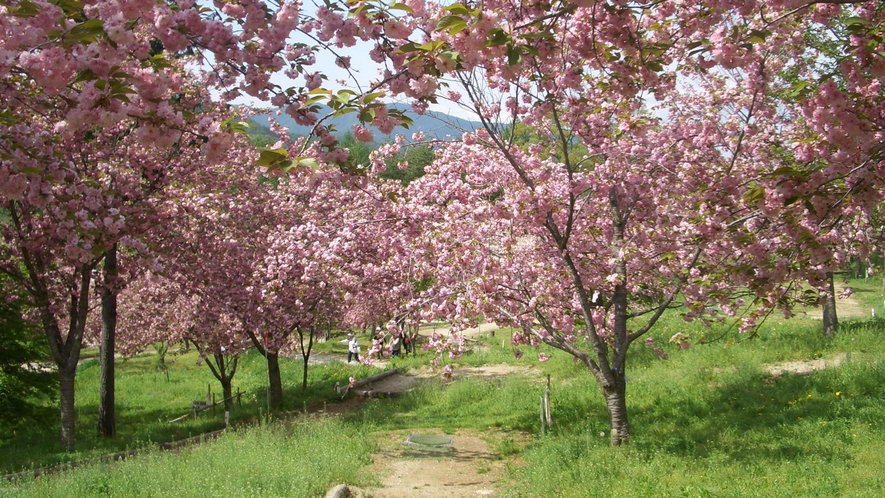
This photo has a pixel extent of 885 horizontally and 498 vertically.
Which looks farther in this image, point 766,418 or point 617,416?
point 766,418

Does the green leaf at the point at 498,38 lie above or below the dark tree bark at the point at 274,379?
above

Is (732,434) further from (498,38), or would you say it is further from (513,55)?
(498,38)

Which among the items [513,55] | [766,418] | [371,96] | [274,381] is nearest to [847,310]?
[766,418]

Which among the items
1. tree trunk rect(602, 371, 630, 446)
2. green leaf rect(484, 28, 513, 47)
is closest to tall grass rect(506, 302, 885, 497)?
tree trunk rect(602, 371, 630, 446)

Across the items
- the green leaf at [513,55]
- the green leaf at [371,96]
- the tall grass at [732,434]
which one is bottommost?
the tall grass at [732,434]

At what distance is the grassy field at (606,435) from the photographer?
7023 mm

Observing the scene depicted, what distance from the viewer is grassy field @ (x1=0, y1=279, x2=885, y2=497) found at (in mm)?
7023

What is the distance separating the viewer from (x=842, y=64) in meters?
4.76

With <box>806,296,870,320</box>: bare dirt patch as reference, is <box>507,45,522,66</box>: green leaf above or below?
above

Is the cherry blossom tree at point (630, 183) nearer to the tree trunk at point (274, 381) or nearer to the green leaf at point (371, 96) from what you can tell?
the green leaf at point (371, 96)

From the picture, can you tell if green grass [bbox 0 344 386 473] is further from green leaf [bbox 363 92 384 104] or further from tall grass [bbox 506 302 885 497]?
green leaf [bbox 363 92 384 104]

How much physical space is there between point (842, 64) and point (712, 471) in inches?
182

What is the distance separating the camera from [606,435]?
32.3ft

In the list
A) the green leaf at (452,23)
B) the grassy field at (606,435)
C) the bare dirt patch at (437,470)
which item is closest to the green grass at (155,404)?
the grassy field at (606,435)
